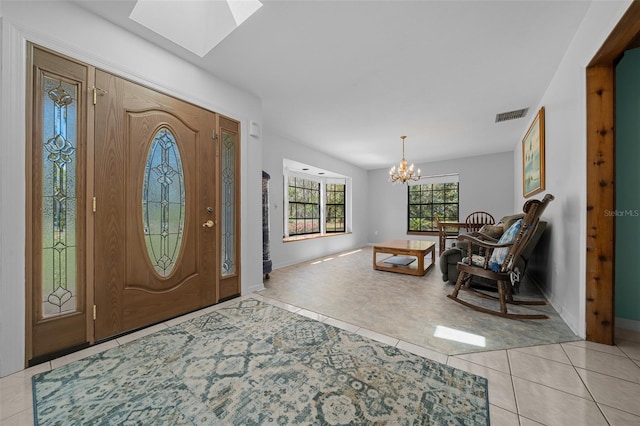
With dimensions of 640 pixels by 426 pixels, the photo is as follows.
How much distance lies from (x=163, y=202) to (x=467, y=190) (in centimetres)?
649

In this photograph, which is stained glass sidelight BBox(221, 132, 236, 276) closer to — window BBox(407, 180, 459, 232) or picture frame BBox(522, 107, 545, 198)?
picture frame BBox(522, 107, 545, 198)

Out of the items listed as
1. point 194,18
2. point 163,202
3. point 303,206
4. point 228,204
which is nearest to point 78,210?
point 163,202

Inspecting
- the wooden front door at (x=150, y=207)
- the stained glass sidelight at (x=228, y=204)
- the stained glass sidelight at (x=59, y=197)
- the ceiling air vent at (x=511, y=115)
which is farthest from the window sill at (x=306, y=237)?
the ceiling air vent at (x=511, y=115)

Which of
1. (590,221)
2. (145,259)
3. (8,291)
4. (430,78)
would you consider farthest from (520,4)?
(8,291)

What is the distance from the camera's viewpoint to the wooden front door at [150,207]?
185cm

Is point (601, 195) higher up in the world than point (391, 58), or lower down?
lower down

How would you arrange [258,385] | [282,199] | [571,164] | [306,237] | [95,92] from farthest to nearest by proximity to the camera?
[306,237], [282,199], [571,164], [95,92], [258,385]

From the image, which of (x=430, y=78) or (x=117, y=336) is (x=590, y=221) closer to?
(x=430, y=78)

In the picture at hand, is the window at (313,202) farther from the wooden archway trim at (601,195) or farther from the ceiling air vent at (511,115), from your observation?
the wooden archway trim at (601,195)

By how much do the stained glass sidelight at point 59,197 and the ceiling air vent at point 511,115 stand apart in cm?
490

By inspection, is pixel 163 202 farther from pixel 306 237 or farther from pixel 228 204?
pixel 306 237

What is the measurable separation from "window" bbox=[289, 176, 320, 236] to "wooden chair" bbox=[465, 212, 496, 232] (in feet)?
11.8

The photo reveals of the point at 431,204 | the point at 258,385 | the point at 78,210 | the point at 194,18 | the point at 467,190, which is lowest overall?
the point at 258,385

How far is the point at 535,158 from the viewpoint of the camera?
318 cm
